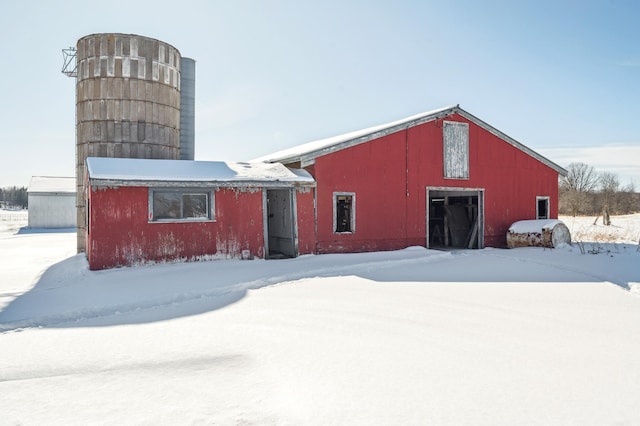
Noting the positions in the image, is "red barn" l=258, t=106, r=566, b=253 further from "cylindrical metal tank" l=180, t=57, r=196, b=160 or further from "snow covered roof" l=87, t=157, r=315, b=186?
"cylindrical metal tank" l=180, t=57, r=196, b=160

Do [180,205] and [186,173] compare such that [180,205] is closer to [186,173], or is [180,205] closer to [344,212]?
[186,173]

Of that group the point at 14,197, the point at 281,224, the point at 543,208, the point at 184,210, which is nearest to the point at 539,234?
the point at 543,208

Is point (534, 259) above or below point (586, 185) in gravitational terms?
below

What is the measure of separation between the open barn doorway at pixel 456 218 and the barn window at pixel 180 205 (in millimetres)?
8276

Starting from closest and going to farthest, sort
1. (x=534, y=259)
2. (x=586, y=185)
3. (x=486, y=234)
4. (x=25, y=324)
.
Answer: (x=25, y=324) < (x=534, y=259) < (x=486, y=234) < (x=586, y=185)

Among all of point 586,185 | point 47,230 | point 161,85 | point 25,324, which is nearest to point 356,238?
point 161,85

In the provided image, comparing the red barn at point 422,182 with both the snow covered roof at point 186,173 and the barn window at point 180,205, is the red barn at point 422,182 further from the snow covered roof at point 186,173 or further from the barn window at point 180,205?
the barn window at point 180,205

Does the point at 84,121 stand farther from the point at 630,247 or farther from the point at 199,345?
the point at 630,247

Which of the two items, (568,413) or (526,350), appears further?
(526,350)

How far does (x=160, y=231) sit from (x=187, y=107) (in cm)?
828

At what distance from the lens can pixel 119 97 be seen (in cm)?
1470

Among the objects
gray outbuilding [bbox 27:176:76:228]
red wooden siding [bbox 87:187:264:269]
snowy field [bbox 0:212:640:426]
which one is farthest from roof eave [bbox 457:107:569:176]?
gray outbuilding [bbox 27:176:76:228]

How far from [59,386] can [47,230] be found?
96.4 feet

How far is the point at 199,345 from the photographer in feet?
17.3
